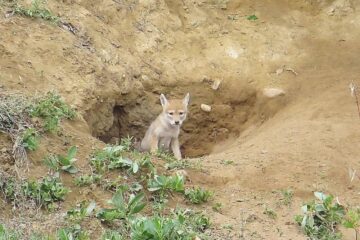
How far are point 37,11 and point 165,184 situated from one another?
317 cm

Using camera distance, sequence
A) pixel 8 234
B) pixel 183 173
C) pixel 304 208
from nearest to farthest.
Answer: pixel 8 234 < pixel 304 208 < pixel 183 173

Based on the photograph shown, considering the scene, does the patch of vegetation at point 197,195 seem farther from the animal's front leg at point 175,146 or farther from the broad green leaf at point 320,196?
the animal's front leg at point 175,146

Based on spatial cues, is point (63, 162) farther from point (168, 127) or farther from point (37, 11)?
point (168, 127)

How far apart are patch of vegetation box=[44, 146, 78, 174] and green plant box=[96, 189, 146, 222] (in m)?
0.59

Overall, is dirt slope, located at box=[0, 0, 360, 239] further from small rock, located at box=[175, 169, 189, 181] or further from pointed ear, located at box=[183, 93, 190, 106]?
pointed ear, located at box=[183, 93, 190, 106]

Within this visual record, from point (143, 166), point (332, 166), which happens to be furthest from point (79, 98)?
point (332, 166)

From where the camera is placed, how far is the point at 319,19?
10547 millimetres

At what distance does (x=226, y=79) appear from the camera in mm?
9711

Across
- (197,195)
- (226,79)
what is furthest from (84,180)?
(226,79)

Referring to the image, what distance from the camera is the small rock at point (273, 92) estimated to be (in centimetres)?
952

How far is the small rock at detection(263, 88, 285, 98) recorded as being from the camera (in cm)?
952

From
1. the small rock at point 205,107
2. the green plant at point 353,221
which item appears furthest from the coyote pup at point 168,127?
the green plant at point 353,221

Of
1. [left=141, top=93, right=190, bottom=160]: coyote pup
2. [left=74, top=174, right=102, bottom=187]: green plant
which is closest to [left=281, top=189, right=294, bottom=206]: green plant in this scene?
[left=74, top=174, right=102, bottom=187]: green plant

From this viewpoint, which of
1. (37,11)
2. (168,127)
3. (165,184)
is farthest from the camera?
(168,127)
